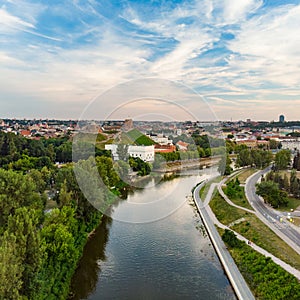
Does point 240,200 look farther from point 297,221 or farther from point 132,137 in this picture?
point 132,137

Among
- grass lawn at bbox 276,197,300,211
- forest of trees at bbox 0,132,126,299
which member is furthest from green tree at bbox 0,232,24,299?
grass lawn at bbox 276,197,300,211

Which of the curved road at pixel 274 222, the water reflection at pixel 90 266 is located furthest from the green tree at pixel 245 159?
the water reflection at pixel 90 266

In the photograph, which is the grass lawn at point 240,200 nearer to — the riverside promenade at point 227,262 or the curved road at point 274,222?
the curved road at point 274,222

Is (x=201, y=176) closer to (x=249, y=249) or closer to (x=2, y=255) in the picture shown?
(x=249, y=249)

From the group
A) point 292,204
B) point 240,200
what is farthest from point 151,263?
point 292,204

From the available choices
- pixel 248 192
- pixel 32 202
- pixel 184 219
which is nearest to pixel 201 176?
pixel 248 192

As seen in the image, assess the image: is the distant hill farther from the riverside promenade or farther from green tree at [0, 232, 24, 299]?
green tree at [0, 232, 24, 299]

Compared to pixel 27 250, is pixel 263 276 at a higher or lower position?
lower
